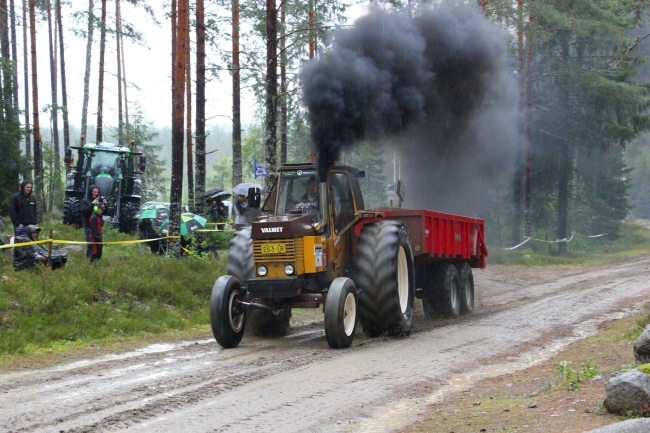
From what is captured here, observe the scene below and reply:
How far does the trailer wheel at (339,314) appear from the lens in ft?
31.2

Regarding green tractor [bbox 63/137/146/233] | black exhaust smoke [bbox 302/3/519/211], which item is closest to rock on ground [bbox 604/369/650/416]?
black exhaust smoke [bbox 302/3/519/211]

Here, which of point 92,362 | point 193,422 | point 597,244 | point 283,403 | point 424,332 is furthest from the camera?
point 597,244

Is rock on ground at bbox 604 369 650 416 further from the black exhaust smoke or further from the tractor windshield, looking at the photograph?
the black exhaust smoke

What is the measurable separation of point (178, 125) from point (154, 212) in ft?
15.2

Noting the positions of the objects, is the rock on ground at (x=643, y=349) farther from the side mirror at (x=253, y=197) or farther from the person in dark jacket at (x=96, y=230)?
the person in dark jacket at (x=96, y=230)

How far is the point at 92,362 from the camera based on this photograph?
9.03 m

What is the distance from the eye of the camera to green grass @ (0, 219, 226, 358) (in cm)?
1022

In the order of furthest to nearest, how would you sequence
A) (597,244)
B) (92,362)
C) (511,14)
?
1. (597,244)
2. (511,14)
3. (92,362)

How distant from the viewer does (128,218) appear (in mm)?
21344

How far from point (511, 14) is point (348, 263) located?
53.5 feet

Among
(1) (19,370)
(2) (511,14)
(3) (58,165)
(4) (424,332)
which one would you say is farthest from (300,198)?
(3) (58,165)

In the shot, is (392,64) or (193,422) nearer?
(193,422)

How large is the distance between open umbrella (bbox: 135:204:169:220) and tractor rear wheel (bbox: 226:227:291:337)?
333 inches

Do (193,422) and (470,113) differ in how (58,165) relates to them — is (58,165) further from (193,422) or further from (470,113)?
(193,422)
